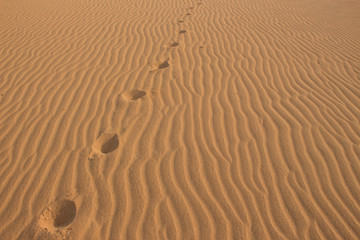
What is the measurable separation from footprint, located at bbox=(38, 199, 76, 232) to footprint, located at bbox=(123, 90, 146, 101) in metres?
1.84

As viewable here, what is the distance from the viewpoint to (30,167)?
2773mm

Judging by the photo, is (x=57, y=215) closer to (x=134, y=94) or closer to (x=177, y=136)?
(x=177, y=136)

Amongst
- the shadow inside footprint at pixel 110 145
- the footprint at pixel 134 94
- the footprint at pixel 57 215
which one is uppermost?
the footprint at pixel 134 94

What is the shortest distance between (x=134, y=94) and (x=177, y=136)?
121cm

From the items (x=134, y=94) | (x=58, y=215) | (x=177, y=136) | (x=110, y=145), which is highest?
(x=134, y=94)

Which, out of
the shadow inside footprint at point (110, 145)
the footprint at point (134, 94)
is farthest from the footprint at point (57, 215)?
the footprint at point (134, 94)

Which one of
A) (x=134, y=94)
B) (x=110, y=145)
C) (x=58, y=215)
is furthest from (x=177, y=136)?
(x=58, y=215)

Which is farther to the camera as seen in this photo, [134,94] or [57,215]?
[134,94]

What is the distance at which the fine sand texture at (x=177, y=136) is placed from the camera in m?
2.35

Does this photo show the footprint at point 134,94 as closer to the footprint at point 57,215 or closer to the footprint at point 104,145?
the footprint at point 104,145

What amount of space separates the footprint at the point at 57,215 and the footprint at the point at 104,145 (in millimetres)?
625

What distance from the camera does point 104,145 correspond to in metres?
3.05

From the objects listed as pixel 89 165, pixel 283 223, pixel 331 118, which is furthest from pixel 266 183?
pixel 89 165

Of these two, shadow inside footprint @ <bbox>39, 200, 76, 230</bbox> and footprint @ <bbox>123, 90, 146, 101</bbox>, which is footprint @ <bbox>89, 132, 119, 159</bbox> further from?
footprint @ <bbox>123, 90, 146, 101</bbox>
